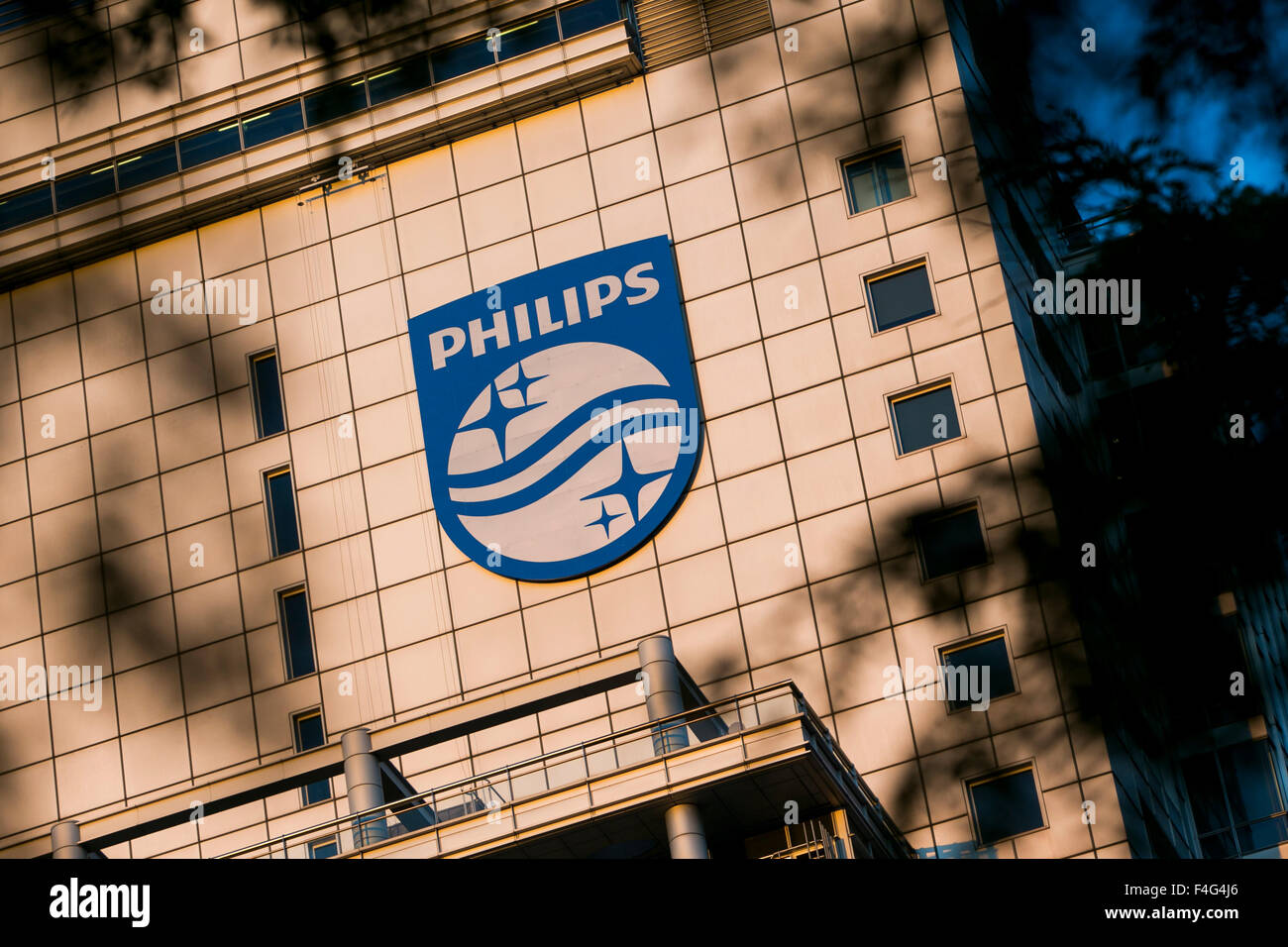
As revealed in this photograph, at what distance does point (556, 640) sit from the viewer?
39281mm

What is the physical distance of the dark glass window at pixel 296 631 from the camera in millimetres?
41375

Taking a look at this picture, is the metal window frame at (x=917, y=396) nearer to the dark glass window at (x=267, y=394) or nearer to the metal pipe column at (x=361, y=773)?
the metal pipe column at (x=361, y=773)

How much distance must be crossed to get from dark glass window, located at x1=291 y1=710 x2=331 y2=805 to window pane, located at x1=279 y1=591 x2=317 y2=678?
3.65ft

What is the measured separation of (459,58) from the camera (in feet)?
148

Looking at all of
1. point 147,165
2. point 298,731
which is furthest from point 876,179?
point 147,165

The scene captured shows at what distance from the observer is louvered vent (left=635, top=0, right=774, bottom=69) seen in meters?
43.1

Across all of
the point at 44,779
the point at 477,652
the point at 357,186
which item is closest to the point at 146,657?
the point at 44,779

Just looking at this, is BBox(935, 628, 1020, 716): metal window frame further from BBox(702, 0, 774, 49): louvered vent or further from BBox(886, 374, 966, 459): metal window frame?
BBox(702, 0, 774, 49): louvered vent

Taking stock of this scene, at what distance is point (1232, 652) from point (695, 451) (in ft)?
50.5

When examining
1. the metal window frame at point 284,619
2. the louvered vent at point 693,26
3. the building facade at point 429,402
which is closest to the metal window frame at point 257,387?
the building facade at point 429,402

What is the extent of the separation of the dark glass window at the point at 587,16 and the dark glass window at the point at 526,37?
0.98 ft

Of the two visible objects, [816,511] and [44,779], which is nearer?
[816,511]
